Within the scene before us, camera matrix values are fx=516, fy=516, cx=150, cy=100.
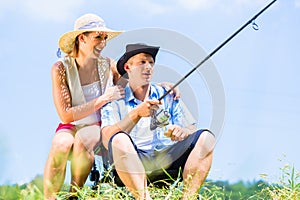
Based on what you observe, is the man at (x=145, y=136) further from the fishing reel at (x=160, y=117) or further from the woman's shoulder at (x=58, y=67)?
the woman's shoulder at (x=58, y=67)

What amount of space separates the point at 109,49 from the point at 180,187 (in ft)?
2.92

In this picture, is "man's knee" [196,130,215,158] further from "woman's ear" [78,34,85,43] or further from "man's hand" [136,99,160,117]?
"woman's ear" [78,34,85,43]

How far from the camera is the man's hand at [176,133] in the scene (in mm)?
2494

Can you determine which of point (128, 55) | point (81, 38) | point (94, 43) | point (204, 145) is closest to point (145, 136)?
point (204, 145)

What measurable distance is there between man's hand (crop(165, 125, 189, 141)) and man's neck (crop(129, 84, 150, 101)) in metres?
0.26

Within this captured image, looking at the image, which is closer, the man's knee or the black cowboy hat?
the man's knee

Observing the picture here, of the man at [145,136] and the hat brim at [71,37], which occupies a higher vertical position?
→ the hat brim at [71,37]

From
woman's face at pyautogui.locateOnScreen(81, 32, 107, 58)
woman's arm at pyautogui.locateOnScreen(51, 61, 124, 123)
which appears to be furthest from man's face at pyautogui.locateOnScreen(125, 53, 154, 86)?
woman's face at pyautogui.locateOnScreen(81, 32, 107, 58)

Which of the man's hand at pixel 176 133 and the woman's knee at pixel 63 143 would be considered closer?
the man's hand at pixel 176 133

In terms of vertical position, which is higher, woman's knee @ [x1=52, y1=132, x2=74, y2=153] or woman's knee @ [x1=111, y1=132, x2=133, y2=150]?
woman's knee @ [x1=52, y1=132, x2=74, y2=153]

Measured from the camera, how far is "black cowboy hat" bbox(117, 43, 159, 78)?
105 inches

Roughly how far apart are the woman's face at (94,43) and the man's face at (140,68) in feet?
0.78

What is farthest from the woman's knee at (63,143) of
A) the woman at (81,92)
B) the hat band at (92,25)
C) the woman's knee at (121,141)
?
the hat band at (92,25)

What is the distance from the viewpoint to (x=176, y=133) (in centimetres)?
249
